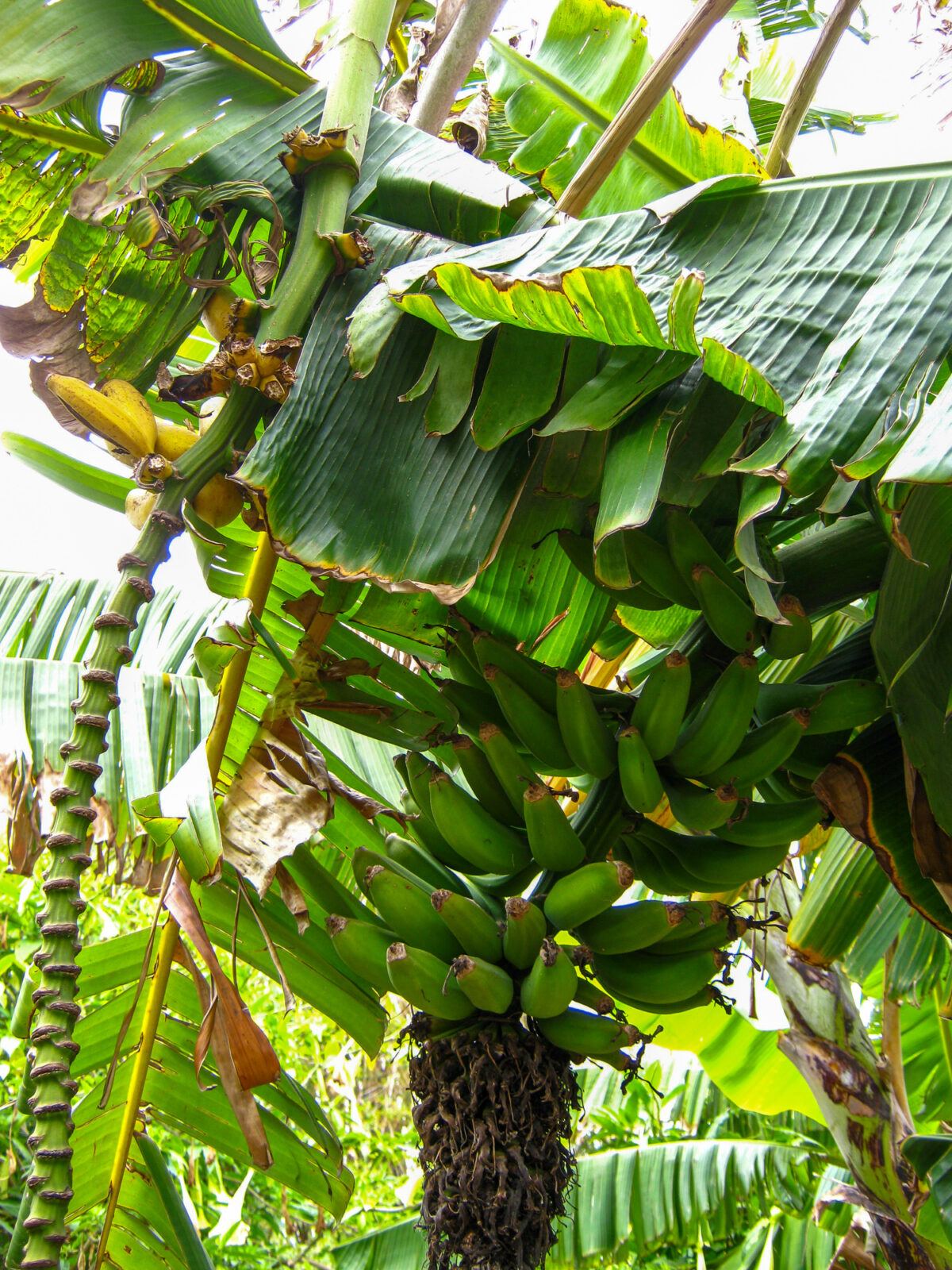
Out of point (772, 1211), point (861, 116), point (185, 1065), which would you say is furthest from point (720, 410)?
point (772, 1211)

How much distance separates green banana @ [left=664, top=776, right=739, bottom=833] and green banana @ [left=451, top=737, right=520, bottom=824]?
7.5 inches

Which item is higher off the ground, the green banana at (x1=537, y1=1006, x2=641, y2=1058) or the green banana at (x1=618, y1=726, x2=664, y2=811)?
the green banana at (x1=618, y1=726, x2=664, y2=811)

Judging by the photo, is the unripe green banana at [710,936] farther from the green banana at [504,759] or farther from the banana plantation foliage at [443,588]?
the green banana at [504,759]

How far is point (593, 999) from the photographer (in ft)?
3.58

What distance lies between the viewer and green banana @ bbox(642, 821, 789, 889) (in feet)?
3.69

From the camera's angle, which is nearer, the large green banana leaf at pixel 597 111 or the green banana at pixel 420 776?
the green banana at pixel 420 776

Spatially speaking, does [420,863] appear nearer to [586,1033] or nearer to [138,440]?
[586,1033]

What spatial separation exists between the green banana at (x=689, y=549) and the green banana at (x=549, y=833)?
281mm

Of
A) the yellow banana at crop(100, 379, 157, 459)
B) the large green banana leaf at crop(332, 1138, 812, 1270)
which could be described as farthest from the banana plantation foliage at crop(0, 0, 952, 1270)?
the large green banana leaf at crop(332, 1138, 812, 1270)

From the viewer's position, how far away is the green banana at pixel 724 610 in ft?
3.43

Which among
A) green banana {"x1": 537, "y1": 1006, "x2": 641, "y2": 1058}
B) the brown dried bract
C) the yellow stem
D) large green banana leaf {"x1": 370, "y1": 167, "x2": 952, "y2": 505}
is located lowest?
the yellow stem

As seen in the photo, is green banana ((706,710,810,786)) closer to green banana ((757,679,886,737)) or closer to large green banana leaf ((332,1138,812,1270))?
green banana ((757,679,886,737))

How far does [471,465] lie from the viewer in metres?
1.06

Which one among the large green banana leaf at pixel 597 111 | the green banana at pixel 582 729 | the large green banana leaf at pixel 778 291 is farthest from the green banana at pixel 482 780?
the large green banana leaf at pixel 597 111
